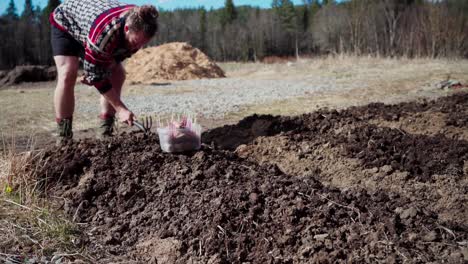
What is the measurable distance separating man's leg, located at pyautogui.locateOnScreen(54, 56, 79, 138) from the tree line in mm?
16231

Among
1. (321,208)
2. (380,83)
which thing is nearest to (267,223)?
(321,208)

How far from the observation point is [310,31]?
44.0m

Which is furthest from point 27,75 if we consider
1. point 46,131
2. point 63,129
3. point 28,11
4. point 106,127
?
point 28,11

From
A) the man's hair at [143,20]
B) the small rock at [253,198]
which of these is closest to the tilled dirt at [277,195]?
the small rock at [253,198]

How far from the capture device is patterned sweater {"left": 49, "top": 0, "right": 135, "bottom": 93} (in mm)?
3324

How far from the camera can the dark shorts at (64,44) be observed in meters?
3.78

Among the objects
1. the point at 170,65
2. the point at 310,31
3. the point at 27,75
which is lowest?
the point at 27,75

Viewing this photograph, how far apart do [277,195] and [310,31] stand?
4330 cm

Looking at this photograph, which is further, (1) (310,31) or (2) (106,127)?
(1) (310,31)

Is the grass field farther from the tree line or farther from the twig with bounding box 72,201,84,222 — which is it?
the tree line

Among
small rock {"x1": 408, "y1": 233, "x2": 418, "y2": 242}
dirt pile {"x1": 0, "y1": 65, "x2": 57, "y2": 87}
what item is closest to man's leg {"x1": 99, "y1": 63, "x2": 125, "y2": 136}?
small rock {"x1": 408, "y1": 233, "x2": 418, "y2": 242}

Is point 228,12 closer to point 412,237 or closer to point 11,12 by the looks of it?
point 11,12

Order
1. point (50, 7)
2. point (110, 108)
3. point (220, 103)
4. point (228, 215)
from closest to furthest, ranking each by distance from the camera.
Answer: point (228, 215), point (110, 108), point (220, 103), point (50, 7)

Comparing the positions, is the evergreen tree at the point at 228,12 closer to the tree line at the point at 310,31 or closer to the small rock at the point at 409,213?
the tree line at the point at 310,31
